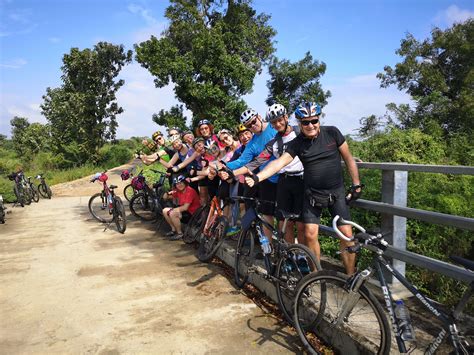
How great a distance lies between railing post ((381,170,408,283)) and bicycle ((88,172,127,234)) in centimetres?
600

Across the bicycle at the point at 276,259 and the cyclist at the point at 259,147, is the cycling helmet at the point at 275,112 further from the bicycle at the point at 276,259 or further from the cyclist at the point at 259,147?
the bicycle at the point at 276,259

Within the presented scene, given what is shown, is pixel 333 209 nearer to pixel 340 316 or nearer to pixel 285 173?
pixel 285 173

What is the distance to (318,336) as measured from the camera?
351 cm

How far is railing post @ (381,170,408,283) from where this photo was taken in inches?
147

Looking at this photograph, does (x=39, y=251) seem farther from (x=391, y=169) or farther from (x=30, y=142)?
(x=30, y=142)

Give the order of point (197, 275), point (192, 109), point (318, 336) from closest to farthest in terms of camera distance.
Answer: point (318, 336)
point (197, 275)
point (192, 109)

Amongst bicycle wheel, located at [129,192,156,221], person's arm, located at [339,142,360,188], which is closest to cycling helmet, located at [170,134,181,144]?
bicycle wheel, located at [129,192,156,221]

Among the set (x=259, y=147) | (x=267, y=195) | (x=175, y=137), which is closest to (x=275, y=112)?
(x=259, y=147)

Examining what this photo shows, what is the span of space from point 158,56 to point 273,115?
48.6 feet

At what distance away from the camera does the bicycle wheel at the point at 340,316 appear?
279 centimetres

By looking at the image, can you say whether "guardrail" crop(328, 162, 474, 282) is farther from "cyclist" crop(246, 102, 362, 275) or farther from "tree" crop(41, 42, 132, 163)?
"tree" crop(41, 42, 132, 163)

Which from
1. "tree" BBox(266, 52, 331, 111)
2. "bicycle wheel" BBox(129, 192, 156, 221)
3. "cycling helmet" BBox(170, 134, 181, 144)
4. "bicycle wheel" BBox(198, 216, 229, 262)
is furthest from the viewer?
"tree" BBox(266, 52, 331, 111)

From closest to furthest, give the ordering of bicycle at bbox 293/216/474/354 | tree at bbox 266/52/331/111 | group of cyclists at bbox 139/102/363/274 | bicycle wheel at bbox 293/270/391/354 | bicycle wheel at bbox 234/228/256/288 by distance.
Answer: bicycle at bbox 293/216/474/354, bicycle wheel at bbox 293/270/391/354, group of cyclists at bbox 139/102/363/274, bicycle wheel at bbox 234/228/256/288, tree at bbox 266/52/331/111

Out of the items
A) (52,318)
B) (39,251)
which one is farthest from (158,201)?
(52,318)
